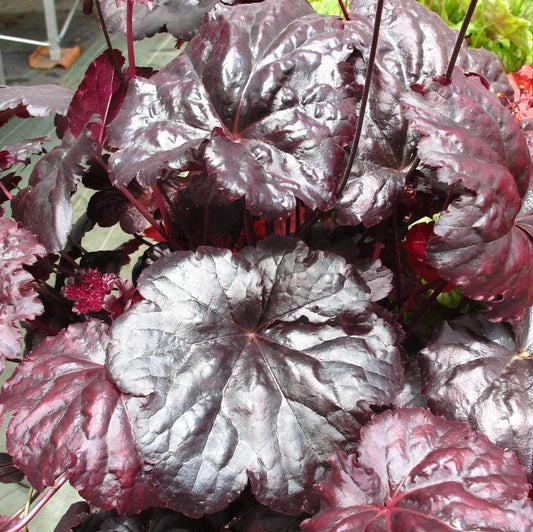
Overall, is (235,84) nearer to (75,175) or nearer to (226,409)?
(75,175)

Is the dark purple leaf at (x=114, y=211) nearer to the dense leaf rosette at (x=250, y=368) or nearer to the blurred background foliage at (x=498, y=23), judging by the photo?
the dense leaf rosette at (x=250, y=368)

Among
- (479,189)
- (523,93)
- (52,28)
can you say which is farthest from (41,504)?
(52,28)

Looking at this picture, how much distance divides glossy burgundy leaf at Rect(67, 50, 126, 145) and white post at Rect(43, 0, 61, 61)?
2.32m

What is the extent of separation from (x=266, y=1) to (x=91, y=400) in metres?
0.60

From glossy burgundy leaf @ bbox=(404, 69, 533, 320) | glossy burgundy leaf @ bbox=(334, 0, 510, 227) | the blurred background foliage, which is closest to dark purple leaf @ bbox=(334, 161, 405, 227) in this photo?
glossy burgundy leaf @ bbox=(334, 0, 510, 227)

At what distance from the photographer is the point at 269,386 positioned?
0.73 meters

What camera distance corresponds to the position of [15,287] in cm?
78

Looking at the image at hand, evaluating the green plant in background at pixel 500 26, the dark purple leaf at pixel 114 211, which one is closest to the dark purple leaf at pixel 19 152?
the dark purple leaf at pixel 114 211

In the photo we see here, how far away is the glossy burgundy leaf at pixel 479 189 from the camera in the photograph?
2.31ft

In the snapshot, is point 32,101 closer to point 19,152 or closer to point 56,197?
point 19,152

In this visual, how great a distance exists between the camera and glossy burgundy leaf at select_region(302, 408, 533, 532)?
58 centimetres

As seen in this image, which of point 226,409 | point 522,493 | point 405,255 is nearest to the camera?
point 522,493

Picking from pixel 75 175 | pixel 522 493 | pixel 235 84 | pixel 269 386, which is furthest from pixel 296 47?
pixel 522 493

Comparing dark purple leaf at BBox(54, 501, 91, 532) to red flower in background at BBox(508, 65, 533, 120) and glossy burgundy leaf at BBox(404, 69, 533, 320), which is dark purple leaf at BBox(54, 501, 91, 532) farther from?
red flower in background at BBox(508, 65, 533, 120)
